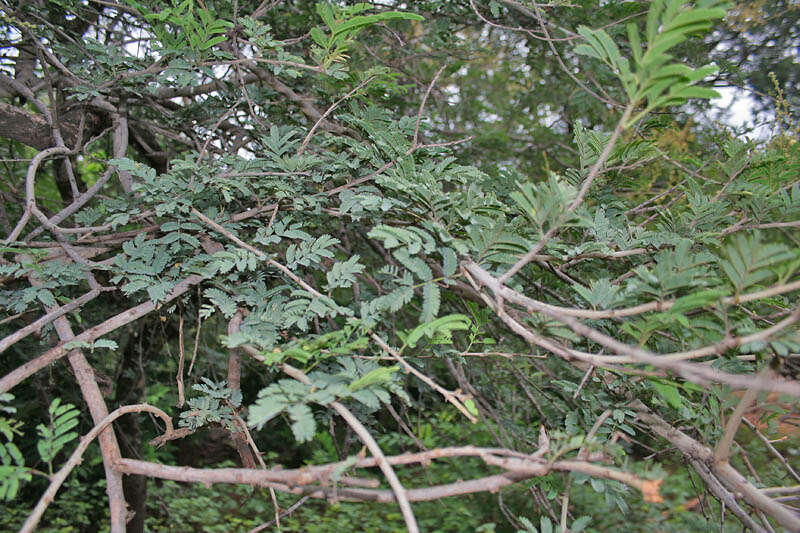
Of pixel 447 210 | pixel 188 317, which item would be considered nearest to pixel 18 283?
pixel 188 317

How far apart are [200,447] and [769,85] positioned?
698 cm

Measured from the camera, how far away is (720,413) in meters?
1.27

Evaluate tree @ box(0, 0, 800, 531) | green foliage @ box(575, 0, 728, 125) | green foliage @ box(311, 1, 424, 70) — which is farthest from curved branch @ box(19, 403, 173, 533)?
green foliage @ box(575, 0, 728, 125)

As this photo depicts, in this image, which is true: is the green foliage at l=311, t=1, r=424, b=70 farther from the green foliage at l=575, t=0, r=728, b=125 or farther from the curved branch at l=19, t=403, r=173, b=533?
the curved branch at l=19, t=403, r=173, b=533

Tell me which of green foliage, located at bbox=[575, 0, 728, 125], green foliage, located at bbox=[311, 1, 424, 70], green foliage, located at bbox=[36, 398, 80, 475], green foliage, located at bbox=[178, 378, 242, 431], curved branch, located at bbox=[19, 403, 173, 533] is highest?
green foliage, located at bbox=[311, 1, 424, 70]

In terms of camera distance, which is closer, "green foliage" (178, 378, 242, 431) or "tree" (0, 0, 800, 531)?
"tree" (0, 0, 800, 531)

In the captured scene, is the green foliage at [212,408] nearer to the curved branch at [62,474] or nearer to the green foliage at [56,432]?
the curved branch at [62,474]

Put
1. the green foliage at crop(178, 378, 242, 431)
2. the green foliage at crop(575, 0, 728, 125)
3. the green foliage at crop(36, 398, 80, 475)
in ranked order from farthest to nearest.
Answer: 1. the green foliage at crop(178, 378, 242, 431)
2. the green foliage at crop(36, 398, 80, 475)
3. the green foliage at crop(575, 0, 728, 125)

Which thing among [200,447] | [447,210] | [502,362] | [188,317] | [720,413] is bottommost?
[200,447]

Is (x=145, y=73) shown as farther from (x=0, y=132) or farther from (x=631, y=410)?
(x=631, y=410)

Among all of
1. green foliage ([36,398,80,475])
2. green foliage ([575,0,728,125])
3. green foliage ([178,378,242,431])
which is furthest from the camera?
green foliage ([178,378,242,431])

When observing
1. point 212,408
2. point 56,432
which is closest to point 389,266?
point 212,408

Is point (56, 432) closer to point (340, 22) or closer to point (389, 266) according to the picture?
point (389, 266)

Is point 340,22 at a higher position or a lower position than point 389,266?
higher
